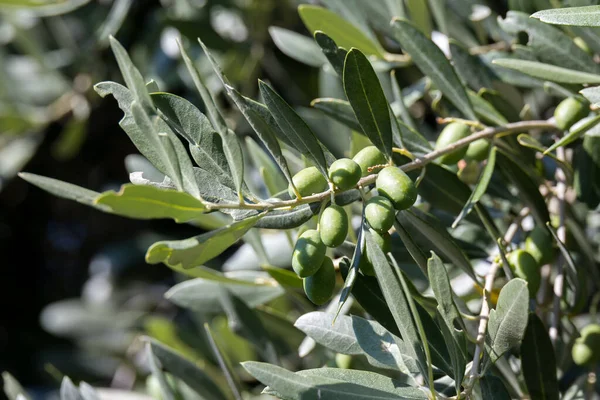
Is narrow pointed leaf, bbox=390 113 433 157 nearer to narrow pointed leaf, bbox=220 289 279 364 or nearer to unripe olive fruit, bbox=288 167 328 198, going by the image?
unripe olive fruit, bbox=288 167 328 198

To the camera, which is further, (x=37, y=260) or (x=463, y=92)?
(x=37, y=260)

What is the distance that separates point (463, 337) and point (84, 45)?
144cm

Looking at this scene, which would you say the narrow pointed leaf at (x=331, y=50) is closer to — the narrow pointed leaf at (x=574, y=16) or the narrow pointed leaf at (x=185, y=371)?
the narrow pointed leaf at (x=574, y=16)

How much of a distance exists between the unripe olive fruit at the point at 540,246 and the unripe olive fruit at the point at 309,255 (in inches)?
12.3

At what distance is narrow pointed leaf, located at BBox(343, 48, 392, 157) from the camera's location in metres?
0.65

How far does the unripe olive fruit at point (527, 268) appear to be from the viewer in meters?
0.73

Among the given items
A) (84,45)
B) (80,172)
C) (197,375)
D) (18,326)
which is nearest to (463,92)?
(197,375)

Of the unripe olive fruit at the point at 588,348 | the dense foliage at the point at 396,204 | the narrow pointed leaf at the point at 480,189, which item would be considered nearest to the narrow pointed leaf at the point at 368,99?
the dense foliage at the point at 396,204

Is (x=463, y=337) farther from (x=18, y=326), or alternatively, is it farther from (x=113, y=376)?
(x=18, y=326)

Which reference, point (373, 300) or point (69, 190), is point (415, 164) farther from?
point (69, 190)

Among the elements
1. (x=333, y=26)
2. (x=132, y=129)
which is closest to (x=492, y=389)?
(x=132, y=129)

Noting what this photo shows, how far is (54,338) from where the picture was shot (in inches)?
91.4

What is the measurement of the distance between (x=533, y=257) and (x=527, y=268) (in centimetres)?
3

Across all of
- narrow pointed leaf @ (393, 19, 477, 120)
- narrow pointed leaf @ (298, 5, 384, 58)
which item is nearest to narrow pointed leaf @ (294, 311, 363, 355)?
narrow pointed leaf @ (393, 19, 477, 120)
